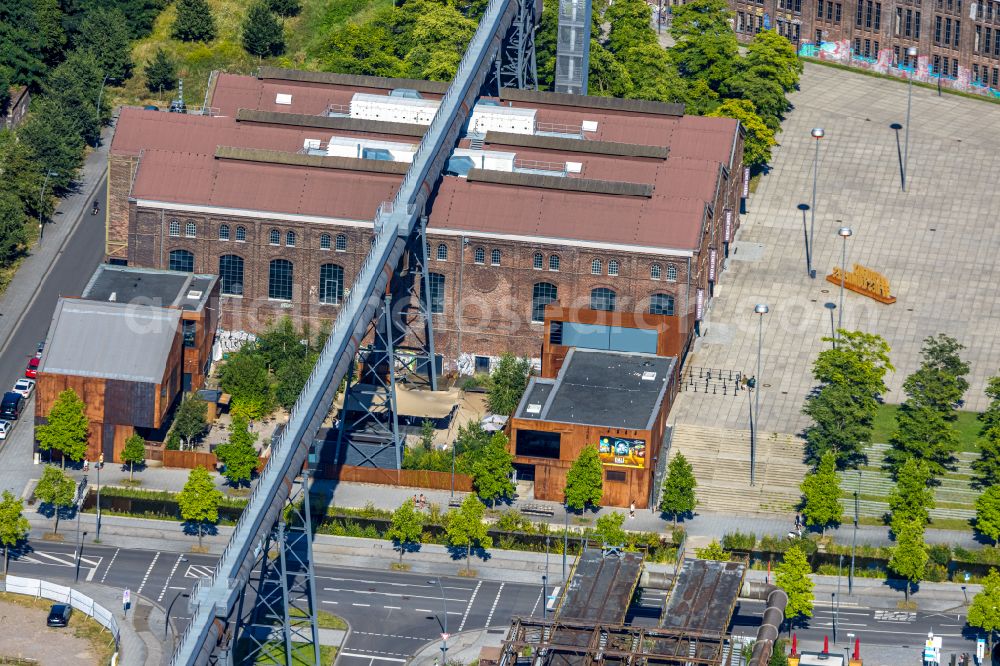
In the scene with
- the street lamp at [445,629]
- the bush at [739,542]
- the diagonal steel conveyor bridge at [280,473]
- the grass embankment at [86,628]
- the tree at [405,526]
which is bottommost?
the grass embankment at [86,628]

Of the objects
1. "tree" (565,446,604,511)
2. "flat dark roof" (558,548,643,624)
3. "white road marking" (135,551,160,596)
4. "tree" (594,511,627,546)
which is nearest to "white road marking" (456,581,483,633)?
"flat dark roof" (558,548,643,624)

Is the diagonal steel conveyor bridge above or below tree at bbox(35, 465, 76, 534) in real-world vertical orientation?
above

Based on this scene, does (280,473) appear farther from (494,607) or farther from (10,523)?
(10,523)

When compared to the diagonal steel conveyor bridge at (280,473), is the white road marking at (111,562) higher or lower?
lower

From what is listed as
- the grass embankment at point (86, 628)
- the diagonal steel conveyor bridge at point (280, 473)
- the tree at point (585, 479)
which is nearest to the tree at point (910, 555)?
the tree at point (585, 479)

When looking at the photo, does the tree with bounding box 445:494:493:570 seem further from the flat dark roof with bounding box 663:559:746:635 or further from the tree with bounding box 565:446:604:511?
the flat dark roof with bounding box 663:559:746:635

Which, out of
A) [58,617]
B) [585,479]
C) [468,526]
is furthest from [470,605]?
[58,617]

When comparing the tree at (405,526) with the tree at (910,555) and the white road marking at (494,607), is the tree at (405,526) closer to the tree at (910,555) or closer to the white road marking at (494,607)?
the white road marking at (494,607)
